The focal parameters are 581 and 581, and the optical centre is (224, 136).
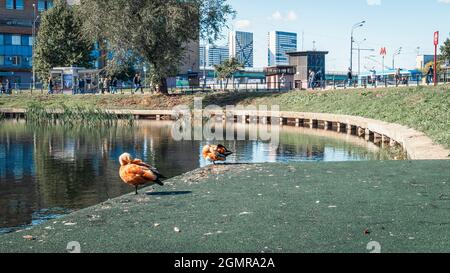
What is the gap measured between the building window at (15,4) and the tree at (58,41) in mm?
32877

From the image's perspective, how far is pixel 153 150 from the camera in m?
28.5

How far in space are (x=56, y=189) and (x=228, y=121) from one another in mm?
33100

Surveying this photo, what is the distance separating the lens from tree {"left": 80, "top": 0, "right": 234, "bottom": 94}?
52.2m

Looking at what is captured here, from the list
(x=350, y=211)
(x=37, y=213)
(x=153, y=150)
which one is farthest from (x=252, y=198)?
(x=153, y=150)

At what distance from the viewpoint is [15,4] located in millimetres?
105250

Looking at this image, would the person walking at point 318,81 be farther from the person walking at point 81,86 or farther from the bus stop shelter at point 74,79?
Answer: the person walking at point 81,86

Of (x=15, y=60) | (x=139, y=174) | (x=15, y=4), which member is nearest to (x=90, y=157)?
(x=139, y=174)

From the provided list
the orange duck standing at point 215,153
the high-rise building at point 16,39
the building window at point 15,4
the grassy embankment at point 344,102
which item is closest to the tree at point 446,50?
the high-rise building at point 16,39

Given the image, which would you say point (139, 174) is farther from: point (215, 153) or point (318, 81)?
point (318, 81)

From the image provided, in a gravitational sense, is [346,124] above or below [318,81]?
below

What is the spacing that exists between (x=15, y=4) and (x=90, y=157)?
8913cm

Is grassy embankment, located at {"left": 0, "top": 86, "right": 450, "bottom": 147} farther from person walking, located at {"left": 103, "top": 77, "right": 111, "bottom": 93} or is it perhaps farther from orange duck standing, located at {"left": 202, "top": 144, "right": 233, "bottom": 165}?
orange duck standing, located at {"left": 202, "top": 144, "right": 233, "bottom": 165}

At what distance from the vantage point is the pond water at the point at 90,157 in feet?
52.1
